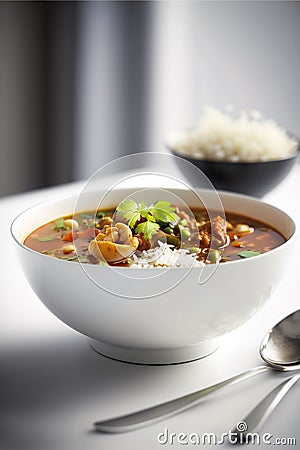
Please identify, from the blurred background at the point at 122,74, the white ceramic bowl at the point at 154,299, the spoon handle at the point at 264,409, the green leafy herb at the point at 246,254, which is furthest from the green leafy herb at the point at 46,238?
Answer: the blurred background at the point at 122,74

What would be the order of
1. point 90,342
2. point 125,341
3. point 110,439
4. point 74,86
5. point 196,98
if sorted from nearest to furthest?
point 110,439
point 125,341
point 90,342
point 196,98
point 74,86

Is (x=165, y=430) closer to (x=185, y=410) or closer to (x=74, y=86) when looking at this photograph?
(x=185, y=410)

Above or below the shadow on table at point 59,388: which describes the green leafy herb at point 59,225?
above

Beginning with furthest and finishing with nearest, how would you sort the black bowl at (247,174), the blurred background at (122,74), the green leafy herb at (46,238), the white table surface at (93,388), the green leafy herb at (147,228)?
1. the blurred background at (122,74)
2. the black bowl at (247,174)
3. the green leafy herb at (46,238)
4. the green leafy herb at (147,228)
5. the white table surface at (93,388)

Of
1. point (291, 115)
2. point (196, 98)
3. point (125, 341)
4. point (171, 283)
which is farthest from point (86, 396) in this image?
point (196, 98)

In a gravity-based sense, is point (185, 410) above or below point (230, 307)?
below

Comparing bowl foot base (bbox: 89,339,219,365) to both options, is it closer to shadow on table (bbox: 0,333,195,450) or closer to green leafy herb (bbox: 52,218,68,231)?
shadow on table (bbox: 0,333,195,450)

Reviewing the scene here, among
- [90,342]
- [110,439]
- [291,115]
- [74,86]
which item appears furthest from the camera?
[74,86]

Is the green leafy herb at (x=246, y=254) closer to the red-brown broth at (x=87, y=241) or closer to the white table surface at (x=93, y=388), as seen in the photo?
the red-brown broth at (x=87, y=241)
